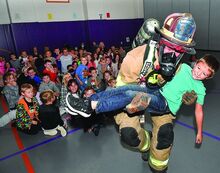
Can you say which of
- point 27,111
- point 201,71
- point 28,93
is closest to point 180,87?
point 201,71

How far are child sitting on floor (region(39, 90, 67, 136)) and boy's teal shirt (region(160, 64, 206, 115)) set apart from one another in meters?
2.26

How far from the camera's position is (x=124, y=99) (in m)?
2.18

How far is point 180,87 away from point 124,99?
0.64 metres

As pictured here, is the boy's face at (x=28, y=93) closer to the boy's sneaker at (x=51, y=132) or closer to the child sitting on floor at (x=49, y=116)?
the child sitting on floor at (x=49, y=116)

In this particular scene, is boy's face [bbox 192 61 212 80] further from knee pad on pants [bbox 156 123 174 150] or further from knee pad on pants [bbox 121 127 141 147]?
knee pad on pants [bbox 121 127 141 147]

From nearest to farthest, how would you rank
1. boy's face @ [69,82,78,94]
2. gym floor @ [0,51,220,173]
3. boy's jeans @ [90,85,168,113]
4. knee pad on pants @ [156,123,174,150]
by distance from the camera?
boy's jeans @ [90,85,168,113] → knee pad on pants @ [156,123,174,150] → gym floor @ [0,51,220,173] → boy's face @ [69,82,78,94]

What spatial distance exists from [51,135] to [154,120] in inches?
86.5

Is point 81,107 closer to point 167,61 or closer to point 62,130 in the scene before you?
point 167,61

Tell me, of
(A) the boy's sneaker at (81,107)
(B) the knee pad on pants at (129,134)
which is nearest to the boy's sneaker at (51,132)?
(A) the boy's sneaker at (81,107)

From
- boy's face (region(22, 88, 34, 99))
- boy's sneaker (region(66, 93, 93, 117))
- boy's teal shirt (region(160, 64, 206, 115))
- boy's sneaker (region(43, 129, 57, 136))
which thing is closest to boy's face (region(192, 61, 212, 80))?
boy's teal shirt (region(160, 64, 206, 115))

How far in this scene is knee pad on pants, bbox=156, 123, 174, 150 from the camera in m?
2.44

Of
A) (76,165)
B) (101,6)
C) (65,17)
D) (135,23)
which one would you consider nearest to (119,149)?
(76,165)

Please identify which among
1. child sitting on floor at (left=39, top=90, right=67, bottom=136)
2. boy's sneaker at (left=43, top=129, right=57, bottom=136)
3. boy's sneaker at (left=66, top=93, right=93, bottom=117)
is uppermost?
boy's sneaker at (left=66, top=93, right=93, bottom=117)

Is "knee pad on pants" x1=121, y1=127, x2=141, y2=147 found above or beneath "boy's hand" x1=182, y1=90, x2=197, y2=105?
beneath
